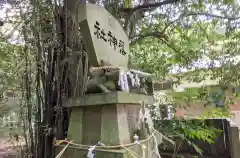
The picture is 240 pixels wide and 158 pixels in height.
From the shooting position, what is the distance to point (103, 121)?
59.1 inches

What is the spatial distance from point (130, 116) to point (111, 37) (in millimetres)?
664

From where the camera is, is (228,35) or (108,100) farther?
(228,35)

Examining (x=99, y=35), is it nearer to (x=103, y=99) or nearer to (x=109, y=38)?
(x=109, y=38)

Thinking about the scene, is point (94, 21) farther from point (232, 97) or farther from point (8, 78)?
point (232, 97)

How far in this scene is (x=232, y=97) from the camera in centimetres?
352

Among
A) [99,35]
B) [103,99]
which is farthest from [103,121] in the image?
[99,35]

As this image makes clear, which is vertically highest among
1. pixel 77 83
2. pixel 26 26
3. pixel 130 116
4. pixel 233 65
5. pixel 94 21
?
pixel 26 26

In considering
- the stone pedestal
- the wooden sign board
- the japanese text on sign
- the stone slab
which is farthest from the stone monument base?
the japanese text on sign

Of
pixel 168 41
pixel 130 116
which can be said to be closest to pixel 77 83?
pixel 130 116

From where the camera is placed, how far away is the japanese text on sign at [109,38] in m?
1.60

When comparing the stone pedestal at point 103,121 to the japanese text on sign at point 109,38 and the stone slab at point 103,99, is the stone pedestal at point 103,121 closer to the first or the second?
the stone slab at point 103,99

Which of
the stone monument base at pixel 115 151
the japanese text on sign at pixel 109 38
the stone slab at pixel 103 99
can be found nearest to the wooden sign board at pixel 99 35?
the japanese text on sign at pixel 109 38

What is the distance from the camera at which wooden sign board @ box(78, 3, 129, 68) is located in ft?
4.96

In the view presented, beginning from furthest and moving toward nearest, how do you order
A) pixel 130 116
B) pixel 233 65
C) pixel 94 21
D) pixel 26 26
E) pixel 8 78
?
pixel 233 65, pixel 8 78, pixel 26 26, pixel 130 116, pixel 94 21
